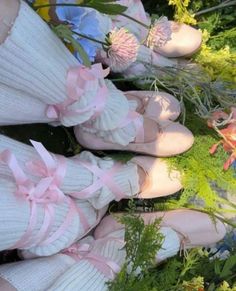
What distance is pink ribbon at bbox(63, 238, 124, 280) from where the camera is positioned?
1.19 metres

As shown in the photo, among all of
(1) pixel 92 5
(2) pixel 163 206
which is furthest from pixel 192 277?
(1) pixel 92 5

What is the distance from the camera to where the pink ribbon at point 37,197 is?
3.57ft

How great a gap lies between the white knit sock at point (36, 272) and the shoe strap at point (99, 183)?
0.14 meters

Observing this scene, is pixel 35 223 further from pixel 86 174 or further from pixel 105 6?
pixel 105 6

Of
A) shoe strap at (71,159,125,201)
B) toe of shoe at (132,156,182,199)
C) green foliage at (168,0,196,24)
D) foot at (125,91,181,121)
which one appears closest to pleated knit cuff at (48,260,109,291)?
shoe strap at (71,159,125,201)

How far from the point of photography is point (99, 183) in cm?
125

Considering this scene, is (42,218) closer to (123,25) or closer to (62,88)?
(62,88)

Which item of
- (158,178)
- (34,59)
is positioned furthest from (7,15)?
(158,178)

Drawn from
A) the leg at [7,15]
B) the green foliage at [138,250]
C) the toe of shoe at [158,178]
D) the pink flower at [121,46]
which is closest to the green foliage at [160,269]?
the green foliage at [138,250]

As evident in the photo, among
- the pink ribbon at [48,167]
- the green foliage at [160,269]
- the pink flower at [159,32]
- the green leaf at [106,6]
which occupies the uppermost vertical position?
the green leaf at [106,6]

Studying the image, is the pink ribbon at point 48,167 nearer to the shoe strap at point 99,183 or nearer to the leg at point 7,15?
the shoe strap at point 99,183

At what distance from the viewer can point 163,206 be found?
1423 millimetres

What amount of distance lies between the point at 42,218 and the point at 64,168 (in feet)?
0.39

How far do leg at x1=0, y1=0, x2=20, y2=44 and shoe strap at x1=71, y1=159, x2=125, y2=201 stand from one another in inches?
15.5
